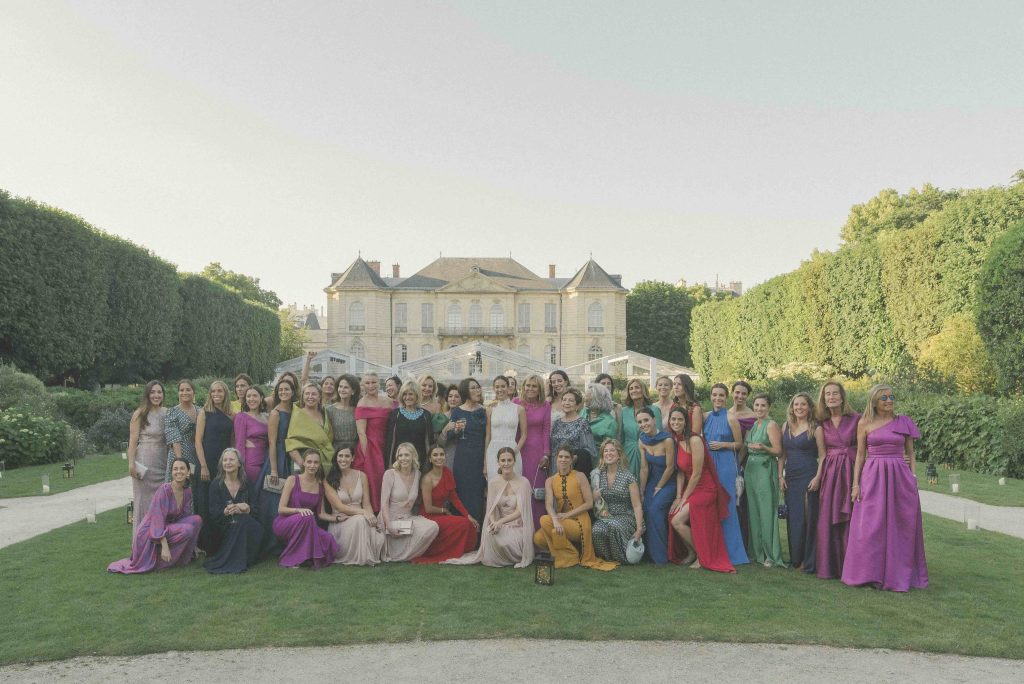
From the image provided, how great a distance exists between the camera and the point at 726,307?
3412cm

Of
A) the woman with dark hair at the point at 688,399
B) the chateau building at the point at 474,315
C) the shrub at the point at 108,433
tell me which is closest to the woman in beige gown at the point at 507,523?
the woman with dark hair at the point at 688,399

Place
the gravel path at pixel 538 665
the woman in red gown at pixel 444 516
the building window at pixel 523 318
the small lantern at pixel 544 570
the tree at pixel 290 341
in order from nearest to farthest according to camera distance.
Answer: the gravel path at pixel 538 665
the small lantern at pixel 544 570
the woman in red gown at pixel 444 516
the tree at pixel 290 341
the building window at pixel 523 318

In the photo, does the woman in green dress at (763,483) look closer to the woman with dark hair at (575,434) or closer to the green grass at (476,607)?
the green grass at (476,607)

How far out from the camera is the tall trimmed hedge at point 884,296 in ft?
55.8

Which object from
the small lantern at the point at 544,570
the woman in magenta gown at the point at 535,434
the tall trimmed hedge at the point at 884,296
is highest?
the tall trimmed hedge at the point at 884,296

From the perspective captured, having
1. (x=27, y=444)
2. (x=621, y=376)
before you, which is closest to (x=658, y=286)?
(x=621, y=376)

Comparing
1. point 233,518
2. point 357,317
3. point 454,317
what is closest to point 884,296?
point 233,518

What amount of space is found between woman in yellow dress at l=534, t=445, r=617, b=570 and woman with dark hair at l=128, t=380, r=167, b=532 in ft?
11.2

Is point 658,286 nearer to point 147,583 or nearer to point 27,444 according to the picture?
point 27,444

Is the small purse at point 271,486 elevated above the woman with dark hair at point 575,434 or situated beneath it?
Result: situated beneath

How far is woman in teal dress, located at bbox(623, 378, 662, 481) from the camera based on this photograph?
6957 mm

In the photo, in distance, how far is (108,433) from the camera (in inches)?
637

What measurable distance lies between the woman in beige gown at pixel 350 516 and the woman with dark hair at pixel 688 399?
Answer: 9.23 feet

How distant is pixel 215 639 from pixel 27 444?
10.8 meters
